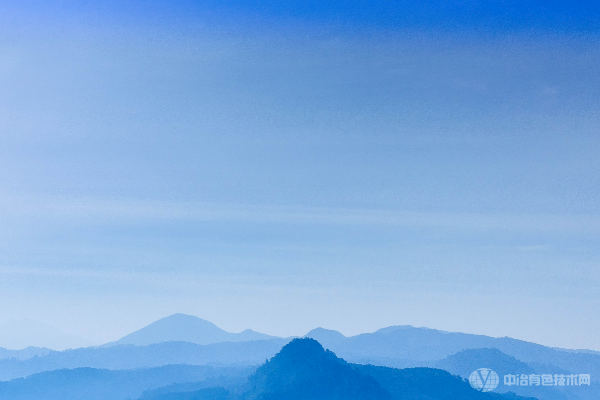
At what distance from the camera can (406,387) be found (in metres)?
191

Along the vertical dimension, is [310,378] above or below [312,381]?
above

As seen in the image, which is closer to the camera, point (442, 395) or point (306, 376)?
point (306, 376)

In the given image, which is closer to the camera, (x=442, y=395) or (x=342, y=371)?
(x=342, y=371)

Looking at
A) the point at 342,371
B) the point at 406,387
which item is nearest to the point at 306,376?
the point at 342,371

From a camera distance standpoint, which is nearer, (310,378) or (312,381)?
(312,381)

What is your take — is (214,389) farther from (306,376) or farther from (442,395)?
(442,395)

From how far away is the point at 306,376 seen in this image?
169500mm

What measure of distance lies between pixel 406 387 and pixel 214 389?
180ft

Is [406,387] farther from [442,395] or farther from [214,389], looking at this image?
[214,389]

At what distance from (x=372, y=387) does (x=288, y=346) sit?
24.5 meters

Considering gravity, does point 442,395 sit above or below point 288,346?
below

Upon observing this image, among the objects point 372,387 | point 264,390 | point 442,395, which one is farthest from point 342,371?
point 442,395

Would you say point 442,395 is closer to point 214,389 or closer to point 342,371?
point 342,371

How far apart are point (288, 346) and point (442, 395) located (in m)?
51.9
